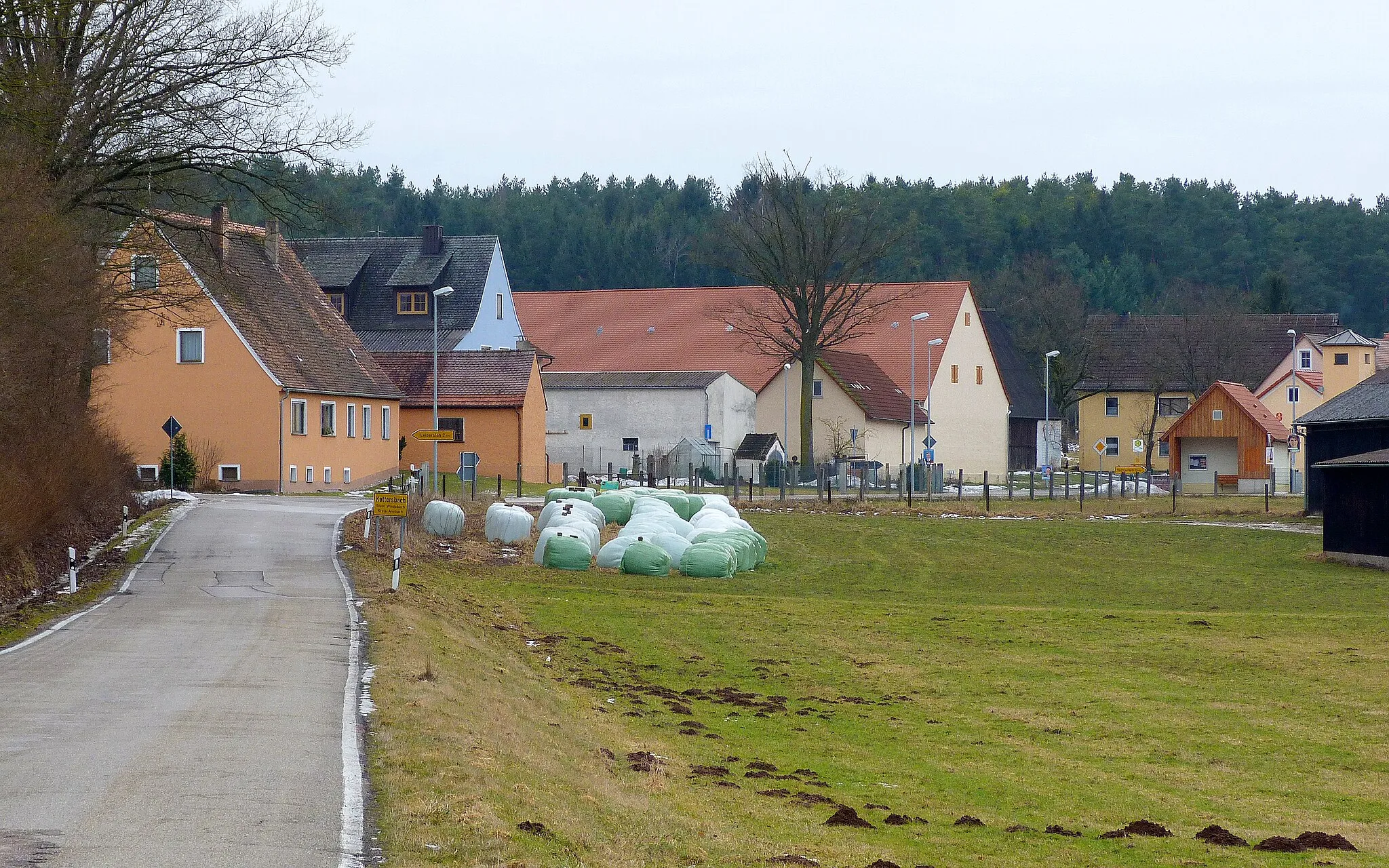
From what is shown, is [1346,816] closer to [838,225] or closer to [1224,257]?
[838,225]

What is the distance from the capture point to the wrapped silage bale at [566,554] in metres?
33.0

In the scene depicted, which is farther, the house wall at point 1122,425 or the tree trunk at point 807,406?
the house wall at point 1122,425

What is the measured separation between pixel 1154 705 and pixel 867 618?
873cm

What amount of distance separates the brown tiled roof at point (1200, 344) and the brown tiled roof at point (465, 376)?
53.2 m

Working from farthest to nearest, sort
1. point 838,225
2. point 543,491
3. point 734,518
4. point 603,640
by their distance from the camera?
point 838,225 → point 543,491 → point 734,518 → point 603,640

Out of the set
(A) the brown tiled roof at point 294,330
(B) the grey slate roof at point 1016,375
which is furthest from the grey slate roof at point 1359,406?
(B) the grey slate roof at point 1016,375

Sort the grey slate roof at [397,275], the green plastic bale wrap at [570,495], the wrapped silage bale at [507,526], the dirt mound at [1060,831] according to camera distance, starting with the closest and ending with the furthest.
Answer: the dirt mound at [1060,831]
the wrapped silage bale at [507,526]
the green plastic bale wrap at [570,495]
the grey slate roof at [397,275]

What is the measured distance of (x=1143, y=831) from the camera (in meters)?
12.0

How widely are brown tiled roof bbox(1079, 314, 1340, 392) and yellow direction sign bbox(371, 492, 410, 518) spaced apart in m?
80.1

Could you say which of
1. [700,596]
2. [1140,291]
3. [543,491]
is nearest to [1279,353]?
[1140,291]

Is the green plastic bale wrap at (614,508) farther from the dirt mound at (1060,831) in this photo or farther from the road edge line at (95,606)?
the dirt mound at (1060,831)

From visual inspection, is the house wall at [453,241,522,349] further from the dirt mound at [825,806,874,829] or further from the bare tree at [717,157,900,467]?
the dirt mound at [825,806,874,829]

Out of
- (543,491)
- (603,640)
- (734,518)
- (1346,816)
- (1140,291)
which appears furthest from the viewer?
(1140,291)

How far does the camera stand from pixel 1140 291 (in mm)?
143750
